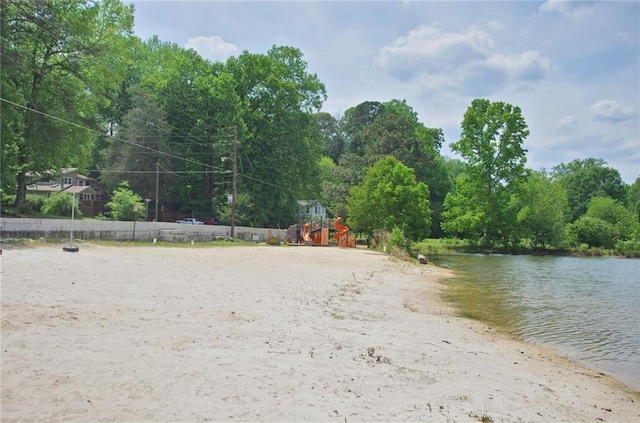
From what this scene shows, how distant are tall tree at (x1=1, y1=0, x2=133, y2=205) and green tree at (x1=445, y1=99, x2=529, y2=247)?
43039mm

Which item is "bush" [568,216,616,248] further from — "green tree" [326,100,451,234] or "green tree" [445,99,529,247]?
"green tree" [326,100,451,234]

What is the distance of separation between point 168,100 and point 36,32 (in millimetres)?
25787

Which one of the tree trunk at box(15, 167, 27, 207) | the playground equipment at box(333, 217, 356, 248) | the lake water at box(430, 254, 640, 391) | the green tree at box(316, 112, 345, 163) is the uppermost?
the green tree at box(316, 112, 345, 163)

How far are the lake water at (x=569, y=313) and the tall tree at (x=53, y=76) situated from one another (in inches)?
969

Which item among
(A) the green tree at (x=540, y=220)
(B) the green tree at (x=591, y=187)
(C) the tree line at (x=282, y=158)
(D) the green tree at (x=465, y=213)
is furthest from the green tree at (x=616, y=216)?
(D) the green tree at (x=465, y=213)

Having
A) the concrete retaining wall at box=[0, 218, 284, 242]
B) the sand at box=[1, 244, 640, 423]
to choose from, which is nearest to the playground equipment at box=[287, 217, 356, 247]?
the concrete retaining wall at box=[0, 218, 284, 242]

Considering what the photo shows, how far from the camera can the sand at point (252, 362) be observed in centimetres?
523

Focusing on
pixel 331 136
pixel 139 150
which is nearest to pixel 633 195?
pixel 331 136

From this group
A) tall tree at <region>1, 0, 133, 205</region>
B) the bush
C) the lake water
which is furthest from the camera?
the bush

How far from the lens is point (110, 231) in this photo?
2802 centimetres

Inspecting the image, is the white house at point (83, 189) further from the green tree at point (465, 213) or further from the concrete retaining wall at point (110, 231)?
the green tree at point (465, 213)

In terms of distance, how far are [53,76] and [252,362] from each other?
3136 cm

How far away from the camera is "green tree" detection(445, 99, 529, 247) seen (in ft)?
193

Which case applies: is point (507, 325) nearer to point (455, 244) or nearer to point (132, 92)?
point (455, 244)
